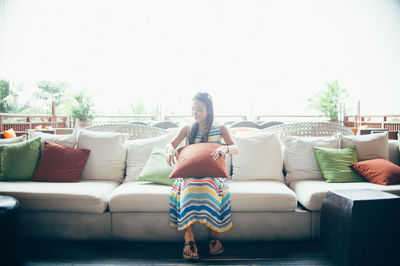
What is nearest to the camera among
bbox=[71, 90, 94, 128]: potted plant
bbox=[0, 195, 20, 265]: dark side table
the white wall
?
bbox=[0, 195, 20, 265]: dark side table

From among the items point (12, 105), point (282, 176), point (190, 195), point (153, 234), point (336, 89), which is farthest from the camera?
point (12, 105)

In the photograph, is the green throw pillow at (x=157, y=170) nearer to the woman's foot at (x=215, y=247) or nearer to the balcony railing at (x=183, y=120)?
the woman's foot at (x=215, y=247)

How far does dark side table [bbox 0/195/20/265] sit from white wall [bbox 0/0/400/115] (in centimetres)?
663

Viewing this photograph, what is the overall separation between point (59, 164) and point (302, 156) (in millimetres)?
2159

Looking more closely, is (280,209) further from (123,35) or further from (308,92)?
(123,35)

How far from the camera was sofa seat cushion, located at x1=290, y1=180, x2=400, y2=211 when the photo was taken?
6.25ft

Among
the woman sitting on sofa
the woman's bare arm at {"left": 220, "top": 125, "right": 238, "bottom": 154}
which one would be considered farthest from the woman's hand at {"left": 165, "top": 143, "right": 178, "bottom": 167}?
the woman's bare arm at {"left": 220, "top": 125, "right": 238, "bottom": 154}

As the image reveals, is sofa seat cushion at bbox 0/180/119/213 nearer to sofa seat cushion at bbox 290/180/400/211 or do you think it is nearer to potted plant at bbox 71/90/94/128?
sofa seat cushion at bbox 290/180/400/211

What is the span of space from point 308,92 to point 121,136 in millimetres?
Answer: 7470

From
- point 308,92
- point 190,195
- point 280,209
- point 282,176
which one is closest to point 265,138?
point 282,176

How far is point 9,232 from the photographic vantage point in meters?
1.50

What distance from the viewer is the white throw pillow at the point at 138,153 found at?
93.4 inches

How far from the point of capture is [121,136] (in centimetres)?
252

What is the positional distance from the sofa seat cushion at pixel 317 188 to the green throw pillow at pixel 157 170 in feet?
3.37
